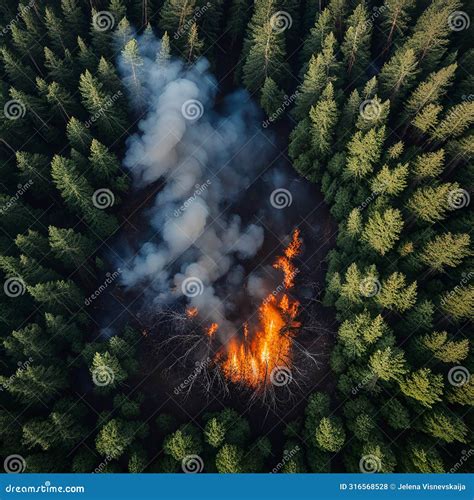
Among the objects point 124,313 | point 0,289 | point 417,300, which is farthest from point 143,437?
point 417,300

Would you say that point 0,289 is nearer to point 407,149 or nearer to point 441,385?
point 441,385

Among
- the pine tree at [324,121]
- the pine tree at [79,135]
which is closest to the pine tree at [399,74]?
the pine tree at [324,121]

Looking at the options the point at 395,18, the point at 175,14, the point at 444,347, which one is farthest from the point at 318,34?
the point at 444,347

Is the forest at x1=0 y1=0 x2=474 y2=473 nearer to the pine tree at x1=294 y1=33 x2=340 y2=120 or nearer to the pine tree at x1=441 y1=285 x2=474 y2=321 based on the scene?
the pine tree at x1=441 y1=285 x2=474 y2=321

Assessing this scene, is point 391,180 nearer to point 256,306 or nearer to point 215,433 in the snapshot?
point 256,306

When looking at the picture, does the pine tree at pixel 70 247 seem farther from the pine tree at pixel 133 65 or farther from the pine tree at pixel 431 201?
the pine tree at pixel 431 201

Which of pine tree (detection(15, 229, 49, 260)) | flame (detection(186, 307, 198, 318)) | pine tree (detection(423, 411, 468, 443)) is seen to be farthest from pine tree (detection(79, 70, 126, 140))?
pine tree (detection(423, 411, 468, 443))
